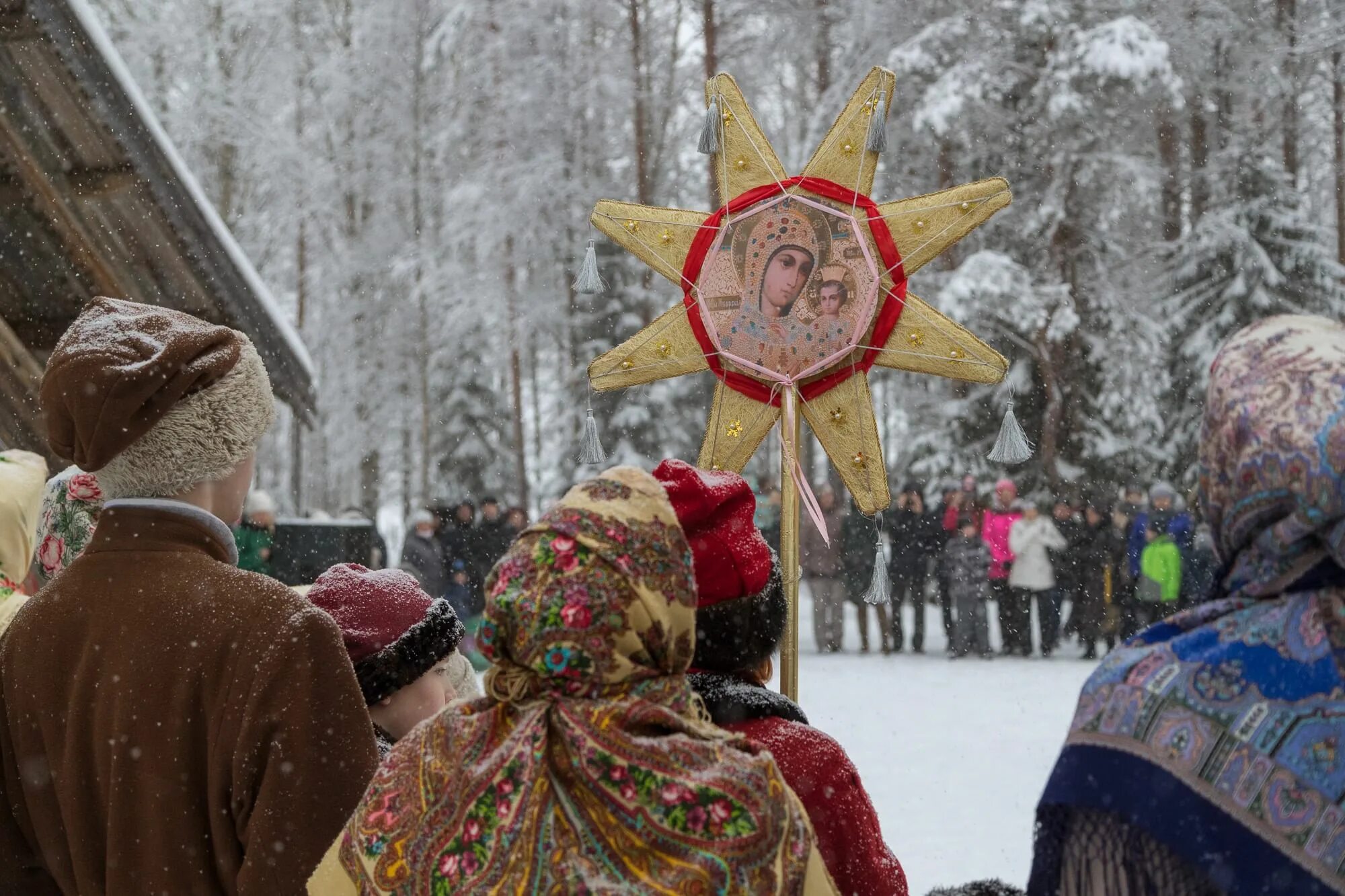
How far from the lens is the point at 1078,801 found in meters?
1.66

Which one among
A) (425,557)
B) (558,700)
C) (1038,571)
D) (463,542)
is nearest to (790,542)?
(558,700)

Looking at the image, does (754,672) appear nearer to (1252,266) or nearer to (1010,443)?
(1010,443)

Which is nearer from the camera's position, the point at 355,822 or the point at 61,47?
the point at 355,822

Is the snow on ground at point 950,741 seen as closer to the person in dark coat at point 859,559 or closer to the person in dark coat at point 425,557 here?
the person in dark coat at point 859,559

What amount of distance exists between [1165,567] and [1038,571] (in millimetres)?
1135

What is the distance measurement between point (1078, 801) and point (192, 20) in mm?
21876

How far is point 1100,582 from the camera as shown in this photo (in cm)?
1278

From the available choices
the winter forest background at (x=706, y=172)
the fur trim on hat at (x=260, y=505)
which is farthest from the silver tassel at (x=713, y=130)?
the winter forest background at (x=706, y=172)

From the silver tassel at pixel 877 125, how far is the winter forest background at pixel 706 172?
12.3 meters

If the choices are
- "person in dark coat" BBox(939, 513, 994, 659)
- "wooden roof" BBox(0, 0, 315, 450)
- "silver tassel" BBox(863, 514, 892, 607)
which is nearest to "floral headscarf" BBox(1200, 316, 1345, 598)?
"silver tassel" BBox(863, 514, 892, 607)

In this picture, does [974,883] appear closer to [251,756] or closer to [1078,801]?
[1078,801]

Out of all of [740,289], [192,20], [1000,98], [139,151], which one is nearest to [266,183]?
[192,20]

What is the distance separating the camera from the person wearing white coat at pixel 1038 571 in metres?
12.6

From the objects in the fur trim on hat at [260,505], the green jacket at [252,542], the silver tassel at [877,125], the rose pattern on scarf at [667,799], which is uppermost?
the silver tassel at [877,125]
